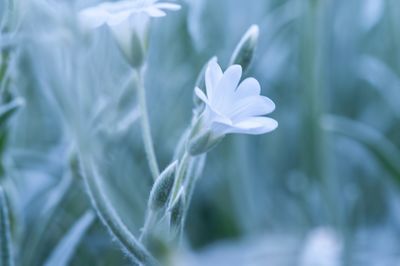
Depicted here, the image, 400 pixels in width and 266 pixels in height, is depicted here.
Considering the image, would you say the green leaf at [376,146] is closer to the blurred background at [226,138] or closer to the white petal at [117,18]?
the blurred background at [226,138]

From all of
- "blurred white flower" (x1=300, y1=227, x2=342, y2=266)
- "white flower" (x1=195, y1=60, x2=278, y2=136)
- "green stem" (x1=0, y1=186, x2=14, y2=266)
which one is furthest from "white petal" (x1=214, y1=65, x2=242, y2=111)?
"blurred white flower" (x1=300, y1=227, x2=342, y2=266)

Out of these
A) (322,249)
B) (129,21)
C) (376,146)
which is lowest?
(322,249)

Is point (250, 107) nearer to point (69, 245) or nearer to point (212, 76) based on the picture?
point (212, 76)

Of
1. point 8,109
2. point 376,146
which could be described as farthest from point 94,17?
point 376,146

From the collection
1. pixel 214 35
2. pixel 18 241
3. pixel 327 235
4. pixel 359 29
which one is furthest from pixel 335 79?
pixel 18 241

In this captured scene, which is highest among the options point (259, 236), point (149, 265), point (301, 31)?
point (301, 31)

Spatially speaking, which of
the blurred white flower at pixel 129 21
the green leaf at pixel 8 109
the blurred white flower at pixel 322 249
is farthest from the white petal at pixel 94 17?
the blurred white flower at pixel 322 249

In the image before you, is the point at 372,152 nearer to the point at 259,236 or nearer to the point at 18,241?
the point at 259,236
